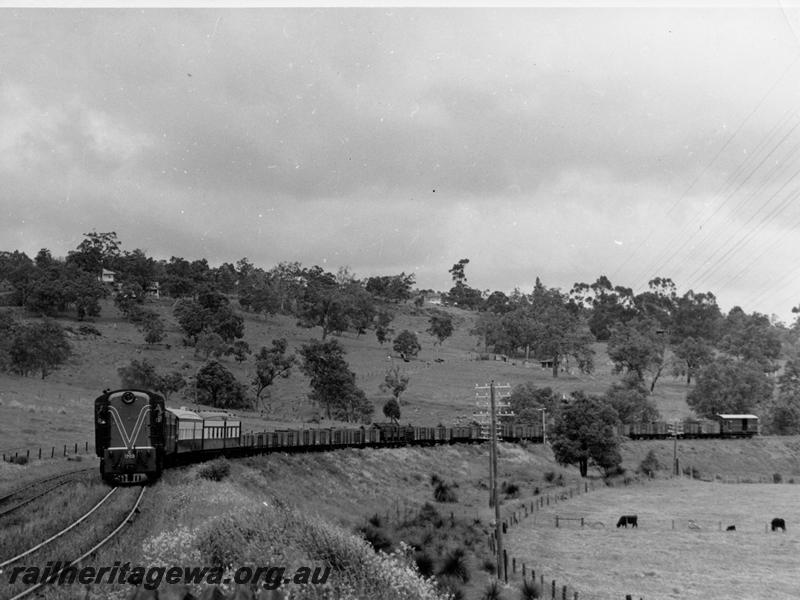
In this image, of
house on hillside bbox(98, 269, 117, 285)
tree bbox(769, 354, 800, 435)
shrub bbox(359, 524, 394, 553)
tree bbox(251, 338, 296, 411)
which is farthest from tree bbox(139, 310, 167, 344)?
shrub bbox(359, 524, 394, 553)

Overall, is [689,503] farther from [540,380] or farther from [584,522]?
[540,380]

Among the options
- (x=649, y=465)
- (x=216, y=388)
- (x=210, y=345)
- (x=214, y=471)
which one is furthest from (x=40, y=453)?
(x=210, y=345)

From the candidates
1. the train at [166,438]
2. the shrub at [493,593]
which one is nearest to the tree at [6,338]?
the train at [166,438]

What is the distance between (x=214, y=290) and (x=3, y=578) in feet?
506

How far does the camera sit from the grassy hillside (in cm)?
7588

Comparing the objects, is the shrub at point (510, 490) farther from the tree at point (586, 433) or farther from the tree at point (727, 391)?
the tree at point (727, 391)

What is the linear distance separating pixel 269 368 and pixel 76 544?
104 meters

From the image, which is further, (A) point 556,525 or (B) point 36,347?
(B) point 36,347

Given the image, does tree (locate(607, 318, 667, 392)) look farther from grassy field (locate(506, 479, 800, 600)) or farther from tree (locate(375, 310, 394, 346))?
grassy field (locate(506, 479, 800, 600))

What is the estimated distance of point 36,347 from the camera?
11294 cm

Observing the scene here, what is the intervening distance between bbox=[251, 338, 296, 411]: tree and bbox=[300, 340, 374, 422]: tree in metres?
7.03

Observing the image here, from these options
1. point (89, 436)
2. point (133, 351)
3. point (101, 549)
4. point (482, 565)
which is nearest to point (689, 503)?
point (482, 565)

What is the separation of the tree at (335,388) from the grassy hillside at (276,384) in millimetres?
4023

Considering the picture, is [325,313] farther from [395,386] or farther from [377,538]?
[377,538]
